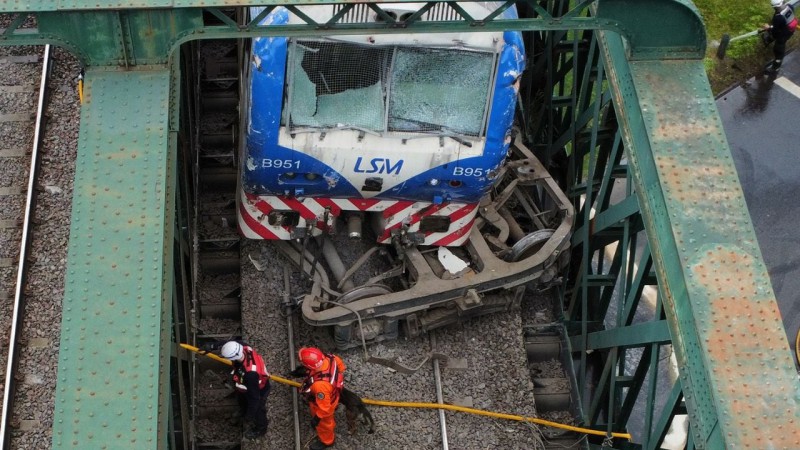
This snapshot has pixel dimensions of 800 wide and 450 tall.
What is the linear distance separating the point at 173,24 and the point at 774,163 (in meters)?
10.0

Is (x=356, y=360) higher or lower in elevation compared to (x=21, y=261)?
lower

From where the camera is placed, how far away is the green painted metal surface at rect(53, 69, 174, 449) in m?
8.46

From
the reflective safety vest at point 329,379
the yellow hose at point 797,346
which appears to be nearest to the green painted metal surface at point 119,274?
the reflective safety vest at point 329,379

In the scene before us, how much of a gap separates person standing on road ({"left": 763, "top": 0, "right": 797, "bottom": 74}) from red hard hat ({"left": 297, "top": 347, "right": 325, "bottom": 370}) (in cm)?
998

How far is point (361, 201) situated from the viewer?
39.4ft

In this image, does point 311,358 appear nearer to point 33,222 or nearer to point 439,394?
point 439,394

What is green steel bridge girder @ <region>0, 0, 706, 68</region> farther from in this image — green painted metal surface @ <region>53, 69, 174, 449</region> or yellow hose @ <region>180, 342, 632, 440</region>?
yellow hose @ <region>180, 342, 632, 440</region>

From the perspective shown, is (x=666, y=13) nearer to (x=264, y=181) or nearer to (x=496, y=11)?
(x=496, y=11)

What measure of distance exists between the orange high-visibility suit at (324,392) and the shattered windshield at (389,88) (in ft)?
7.09

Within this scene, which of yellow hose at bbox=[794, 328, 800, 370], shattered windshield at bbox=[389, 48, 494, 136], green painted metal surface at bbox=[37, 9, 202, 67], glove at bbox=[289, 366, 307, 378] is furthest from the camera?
yellow hose at bbox=[794, 328, 800, 370]

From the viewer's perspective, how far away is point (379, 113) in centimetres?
1123

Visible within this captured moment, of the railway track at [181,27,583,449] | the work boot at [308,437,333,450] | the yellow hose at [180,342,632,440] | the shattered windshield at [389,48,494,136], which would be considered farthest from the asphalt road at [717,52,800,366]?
the work boot at [308,437,333,450]

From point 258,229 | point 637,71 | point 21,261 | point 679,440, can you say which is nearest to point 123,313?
point 21,261

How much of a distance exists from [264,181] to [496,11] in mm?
2810
